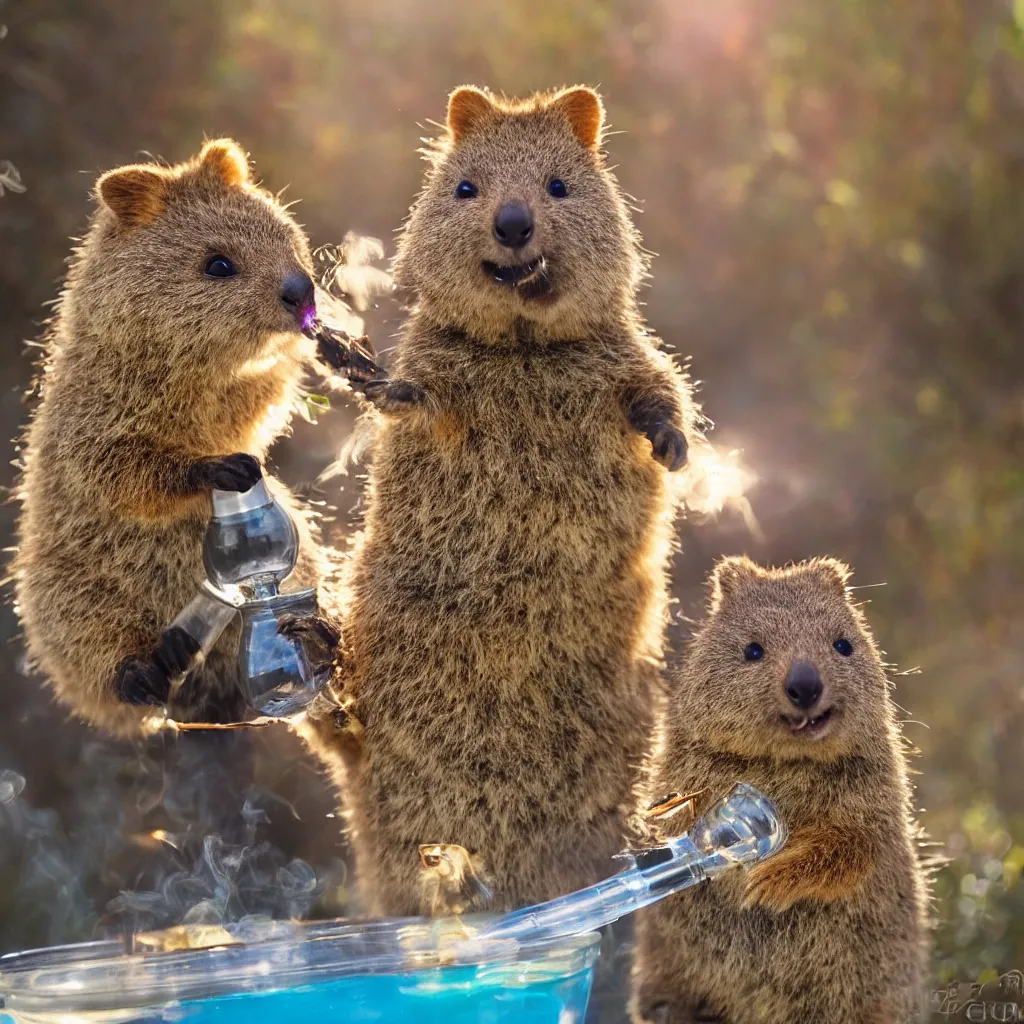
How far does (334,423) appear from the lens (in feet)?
10.2

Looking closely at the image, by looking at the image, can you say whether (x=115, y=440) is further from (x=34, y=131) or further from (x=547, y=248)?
(x=34, y=131)

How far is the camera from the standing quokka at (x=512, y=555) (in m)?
1.84

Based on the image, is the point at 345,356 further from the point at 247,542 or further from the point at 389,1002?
the point at 389,1002

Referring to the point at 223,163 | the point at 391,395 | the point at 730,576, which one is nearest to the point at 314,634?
Result: the point at 391,395

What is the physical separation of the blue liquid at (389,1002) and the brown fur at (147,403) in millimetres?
591

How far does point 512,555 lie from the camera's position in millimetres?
1846

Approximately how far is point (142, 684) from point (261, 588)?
0.87 ft

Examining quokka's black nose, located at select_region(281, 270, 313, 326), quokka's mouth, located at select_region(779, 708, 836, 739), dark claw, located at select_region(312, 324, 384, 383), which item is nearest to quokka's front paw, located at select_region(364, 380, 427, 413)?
dark claw, located at select_region(312, 324, 384, 383)

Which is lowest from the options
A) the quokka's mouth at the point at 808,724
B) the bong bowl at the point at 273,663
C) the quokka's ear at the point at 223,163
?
the quokka's mouth at the point at 808,724

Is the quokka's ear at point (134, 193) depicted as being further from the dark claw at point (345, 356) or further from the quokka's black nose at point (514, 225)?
the quokka's black nose at point (514, 225)

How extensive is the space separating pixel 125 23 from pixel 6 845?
1.98 metres

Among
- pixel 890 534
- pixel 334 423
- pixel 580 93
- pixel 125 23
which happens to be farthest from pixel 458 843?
pixel 890 534

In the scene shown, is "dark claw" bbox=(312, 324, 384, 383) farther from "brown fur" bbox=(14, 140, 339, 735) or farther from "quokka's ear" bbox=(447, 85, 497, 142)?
"quokka's ear" bbox=(447, 85, 497, 142)

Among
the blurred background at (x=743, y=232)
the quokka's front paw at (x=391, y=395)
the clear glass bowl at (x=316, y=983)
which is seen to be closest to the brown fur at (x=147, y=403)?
the quokka's front paw at (x=391, y=395)
